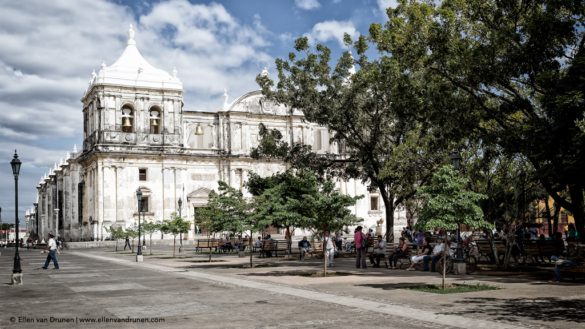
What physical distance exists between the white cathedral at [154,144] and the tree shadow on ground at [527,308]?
46028 millimetres

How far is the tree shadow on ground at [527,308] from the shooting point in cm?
1067

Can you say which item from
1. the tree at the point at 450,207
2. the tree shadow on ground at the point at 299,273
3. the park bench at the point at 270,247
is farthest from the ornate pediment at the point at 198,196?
the tree at the point at 450,207

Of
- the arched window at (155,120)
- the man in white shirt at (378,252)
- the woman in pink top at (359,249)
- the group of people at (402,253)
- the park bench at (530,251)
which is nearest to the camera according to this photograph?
the group of people at (402,253)

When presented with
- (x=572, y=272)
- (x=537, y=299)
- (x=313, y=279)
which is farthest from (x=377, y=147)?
(x=537, y=299)

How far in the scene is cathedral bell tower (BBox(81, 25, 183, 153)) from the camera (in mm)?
56500

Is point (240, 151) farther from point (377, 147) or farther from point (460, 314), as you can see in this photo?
point (460, 314)

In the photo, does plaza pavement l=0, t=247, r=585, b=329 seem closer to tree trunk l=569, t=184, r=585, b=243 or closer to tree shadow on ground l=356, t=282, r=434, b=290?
tree shadow on ground l=356, t=282, r=434, b=290

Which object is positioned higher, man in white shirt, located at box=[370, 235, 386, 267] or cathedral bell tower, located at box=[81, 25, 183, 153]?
cathedral bell tower, located at box=[81, 25, 183, 153]

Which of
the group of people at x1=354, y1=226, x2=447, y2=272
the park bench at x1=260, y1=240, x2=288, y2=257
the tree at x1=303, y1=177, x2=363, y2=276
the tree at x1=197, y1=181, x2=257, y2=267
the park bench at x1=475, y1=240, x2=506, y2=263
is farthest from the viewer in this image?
the park bench at x1=260, y1=240, x2=288, y2=257

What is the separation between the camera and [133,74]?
2298 inches

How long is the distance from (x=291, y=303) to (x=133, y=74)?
160 feet

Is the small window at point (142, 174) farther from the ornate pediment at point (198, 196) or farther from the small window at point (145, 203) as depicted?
the ornate pediment at point (198, 196)

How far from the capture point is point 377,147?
30391mm

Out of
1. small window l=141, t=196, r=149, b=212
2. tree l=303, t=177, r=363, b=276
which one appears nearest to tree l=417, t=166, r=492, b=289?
tree l=303, t=177, r=363, b=276
